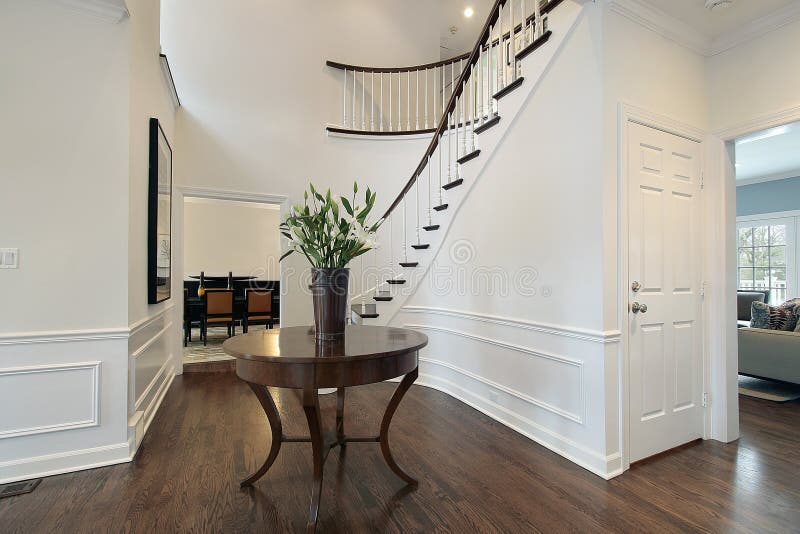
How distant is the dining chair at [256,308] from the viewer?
6375mm

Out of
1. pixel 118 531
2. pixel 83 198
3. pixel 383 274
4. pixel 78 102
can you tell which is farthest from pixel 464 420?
pixel 78 102

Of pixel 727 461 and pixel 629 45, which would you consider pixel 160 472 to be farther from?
pixel 629 45

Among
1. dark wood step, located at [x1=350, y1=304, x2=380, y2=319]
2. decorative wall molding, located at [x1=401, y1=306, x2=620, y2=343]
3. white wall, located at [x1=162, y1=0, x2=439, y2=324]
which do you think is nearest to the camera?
decorative wall molding, located at [x1=401, y1=306, x2=620, y2=343]

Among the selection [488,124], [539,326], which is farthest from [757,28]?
[539,326]

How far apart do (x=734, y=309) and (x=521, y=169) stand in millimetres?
1750

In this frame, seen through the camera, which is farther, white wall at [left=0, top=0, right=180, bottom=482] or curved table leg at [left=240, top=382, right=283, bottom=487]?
white wall at [left=0, top=0, right=180, bottom=482]

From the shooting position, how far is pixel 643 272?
2.38 m

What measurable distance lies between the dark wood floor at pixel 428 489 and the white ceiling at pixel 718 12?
2695 millimetres

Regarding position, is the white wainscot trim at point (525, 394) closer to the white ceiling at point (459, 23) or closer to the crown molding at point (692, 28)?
the crown molding at point (692, 28)

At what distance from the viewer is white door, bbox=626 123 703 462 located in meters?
2.34

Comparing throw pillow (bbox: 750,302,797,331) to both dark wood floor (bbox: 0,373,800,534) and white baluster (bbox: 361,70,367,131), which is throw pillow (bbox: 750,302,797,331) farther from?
white baluster (bbox: 361,70,367,131)

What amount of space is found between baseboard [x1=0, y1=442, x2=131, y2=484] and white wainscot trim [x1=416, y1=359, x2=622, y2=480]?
8.03 feet

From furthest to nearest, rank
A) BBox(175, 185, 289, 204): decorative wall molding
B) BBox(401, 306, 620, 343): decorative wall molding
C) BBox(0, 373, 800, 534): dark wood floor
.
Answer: BBox(175, 185, 289, 204): decorative wall molding
BBox(401, 306, 620, 343): decorative wall molding
BBox(0, 373, 800, 534): dark wood floor

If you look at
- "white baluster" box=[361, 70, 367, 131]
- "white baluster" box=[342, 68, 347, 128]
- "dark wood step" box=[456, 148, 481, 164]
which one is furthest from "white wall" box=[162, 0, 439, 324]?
"dark wood step" box=[456, 148, 481, 164]
